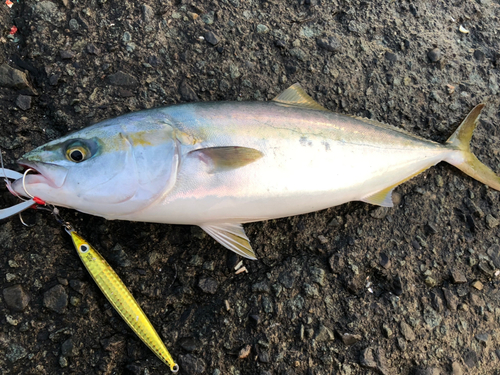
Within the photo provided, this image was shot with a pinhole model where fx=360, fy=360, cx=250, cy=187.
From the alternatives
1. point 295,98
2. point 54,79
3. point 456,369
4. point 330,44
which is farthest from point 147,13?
point 456,369

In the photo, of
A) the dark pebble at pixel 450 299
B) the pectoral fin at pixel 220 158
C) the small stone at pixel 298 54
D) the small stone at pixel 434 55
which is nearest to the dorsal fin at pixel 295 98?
the small stone at pixel 298 54

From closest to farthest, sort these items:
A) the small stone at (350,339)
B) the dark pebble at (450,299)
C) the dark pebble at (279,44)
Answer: the small stone at (350,339) → the dark pebble at (450,299) → the dark pebble at (279,44)

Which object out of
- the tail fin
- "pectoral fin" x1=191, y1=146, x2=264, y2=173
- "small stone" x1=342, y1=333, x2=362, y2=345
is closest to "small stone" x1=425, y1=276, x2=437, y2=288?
"small stone" x1=342, y1=333, x2=362, y2=345

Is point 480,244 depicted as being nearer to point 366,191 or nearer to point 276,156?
point 366,191

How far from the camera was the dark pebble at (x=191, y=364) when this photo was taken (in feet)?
6.86

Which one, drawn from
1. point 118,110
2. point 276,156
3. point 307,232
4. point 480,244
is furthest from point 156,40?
point 480,244

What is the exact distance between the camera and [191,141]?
2072mm

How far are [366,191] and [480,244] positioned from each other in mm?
1062

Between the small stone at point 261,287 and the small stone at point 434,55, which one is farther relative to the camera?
the small stone at point 434,55

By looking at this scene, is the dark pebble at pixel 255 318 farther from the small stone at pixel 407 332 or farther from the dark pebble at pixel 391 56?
the dark pebble at pixel 391 56

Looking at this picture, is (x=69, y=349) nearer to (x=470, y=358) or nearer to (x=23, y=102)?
(x=23, y=102)

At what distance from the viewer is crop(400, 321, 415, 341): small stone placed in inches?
91.4

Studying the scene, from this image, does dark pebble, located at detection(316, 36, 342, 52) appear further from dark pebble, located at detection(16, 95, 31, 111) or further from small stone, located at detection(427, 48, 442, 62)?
dark pebble, located at detection(16, 95, 31, 111)

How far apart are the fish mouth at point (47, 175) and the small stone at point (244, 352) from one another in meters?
1.39
